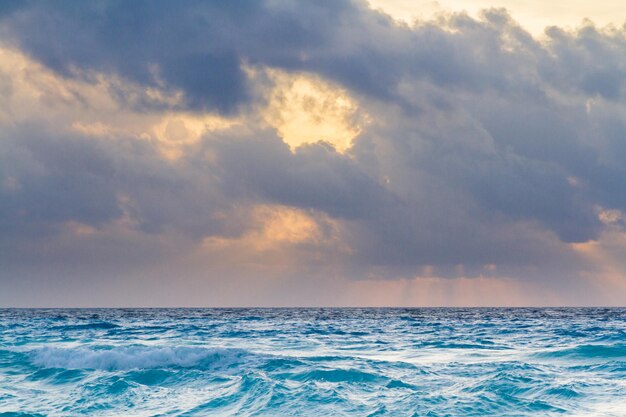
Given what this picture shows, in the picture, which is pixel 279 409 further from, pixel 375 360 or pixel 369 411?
pixel 375 360

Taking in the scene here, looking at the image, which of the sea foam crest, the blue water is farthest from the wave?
the sea foam crest

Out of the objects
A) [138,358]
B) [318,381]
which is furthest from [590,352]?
[138,358]

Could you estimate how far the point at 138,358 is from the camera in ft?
86.6

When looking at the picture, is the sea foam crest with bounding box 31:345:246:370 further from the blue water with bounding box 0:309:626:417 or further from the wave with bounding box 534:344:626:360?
the wave with bounding box 534:344:626:360

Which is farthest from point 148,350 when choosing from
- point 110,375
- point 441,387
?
point 441,387

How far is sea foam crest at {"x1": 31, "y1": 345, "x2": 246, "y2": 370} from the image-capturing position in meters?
25.2

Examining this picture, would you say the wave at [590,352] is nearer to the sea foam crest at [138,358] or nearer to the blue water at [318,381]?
the blue water at [318,381]

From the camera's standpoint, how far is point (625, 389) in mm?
18516

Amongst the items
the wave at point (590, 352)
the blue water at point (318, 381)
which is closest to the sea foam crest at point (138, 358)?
the blue water at point (318, 381)

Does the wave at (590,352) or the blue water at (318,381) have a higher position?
the wave at (590,352)

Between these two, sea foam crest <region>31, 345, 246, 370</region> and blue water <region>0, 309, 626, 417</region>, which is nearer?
blue water <region>0, 309, 626, 417</region>

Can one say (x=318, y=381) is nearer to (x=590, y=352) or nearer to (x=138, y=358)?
(x=138, y=358)

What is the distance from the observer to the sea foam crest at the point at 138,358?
82.7 feet

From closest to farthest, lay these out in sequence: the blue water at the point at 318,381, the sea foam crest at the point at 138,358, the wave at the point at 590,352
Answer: the blue water at the point at 318,381 < the sea foam crest at the point at 138,358 < the wave at the point at 590,352
